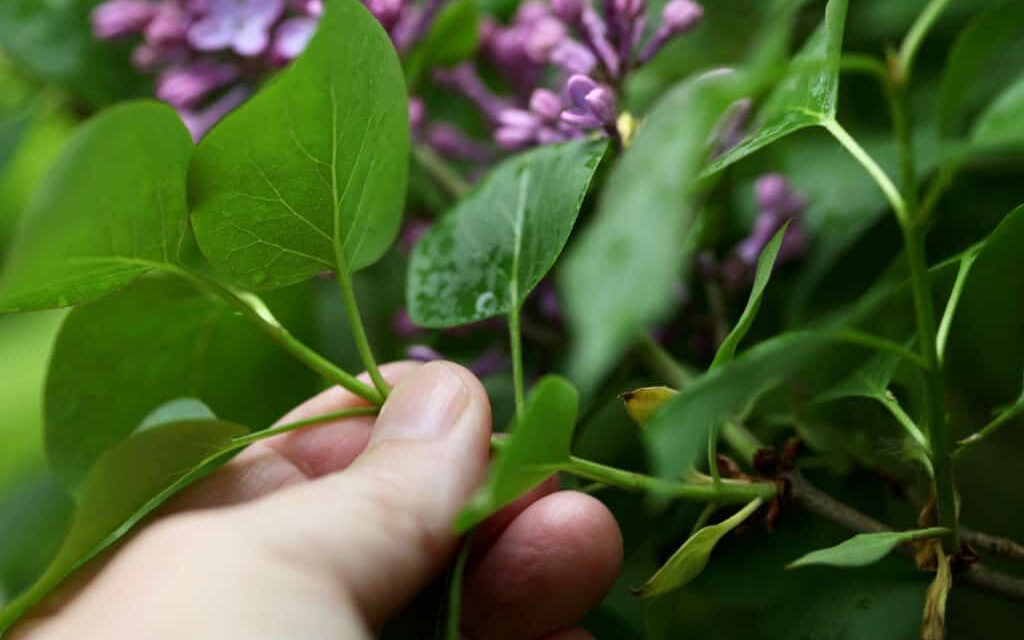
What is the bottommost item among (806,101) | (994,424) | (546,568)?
(546,568)

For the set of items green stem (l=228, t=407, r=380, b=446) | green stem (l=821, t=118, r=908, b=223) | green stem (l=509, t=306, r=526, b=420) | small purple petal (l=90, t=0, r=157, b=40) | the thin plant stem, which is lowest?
green stem (l=228, t=407, r=380, b=446)

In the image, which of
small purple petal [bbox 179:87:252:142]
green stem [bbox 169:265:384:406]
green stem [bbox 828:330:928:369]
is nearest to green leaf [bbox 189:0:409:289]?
green stem [bbox 169:265:384:406]

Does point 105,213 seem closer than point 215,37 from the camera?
Yes

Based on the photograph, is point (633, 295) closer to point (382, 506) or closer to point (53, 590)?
point (382, 506)

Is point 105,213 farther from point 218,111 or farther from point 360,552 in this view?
point 218,111

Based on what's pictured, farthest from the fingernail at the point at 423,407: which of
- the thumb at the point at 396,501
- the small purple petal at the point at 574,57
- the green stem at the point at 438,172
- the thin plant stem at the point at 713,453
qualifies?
the green stem at the point at 438,172

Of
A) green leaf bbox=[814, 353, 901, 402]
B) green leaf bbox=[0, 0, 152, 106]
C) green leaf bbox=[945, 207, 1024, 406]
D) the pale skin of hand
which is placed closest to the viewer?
the pale skin of hand

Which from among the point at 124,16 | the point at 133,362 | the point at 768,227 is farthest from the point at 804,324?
the point at 124,16

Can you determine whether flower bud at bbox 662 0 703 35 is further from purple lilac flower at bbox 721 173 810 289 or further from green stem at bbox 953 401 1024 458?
green stem at bbox 953 401 1024 458

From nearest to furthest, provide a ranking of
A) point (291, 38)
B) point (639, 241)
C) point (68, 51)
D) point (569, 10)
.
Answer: point (639, 241) → point (569, 10) → point (291, 38) → point (68, 51)
